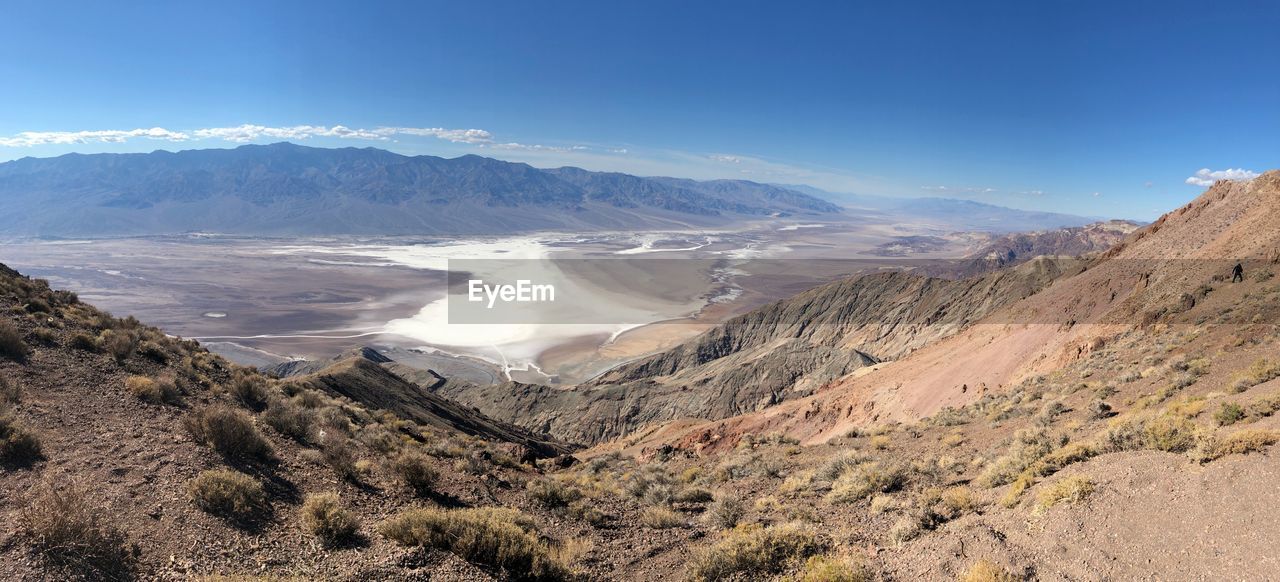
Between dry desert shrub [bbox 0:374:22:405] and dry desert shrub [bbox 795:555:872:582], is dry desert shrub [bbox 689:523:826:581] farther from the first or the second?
dry desert shrub [bbox 0:374:22:405]

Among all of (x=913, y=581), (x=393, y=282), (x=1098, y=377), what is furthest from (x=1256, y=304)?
(x=393, y=282)

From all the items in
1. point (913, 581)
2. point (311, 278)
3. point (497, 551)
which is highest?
point (913, 581)

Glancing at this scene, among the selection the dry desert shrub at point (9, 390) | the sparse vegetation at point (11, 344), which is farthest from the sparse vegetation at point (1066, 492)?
the sparse vegetation at point (11, 344)

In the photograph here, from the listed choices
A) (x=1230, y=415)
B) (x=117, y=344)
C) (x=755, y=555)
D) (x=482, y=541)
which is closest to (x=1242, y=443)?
(x=1230, y=415)

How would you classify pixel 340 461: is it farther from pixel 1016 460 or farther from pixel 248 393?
pixel 1016 460

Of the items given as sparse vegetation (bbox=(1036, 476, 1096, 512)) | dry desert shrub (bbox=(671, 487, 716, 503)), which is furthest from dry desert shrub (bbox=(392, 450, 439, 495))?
sparse vegetation (bbox=(1036, 476, 1096, 512))

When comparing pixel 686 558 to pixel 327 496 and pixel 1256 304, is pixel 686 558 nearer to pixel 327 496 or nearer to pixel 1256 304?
pixel 327 496

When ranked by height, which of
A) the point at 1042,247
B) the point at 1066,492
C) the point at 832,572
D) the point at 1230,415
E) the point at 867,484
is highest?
the point at 1042,247
